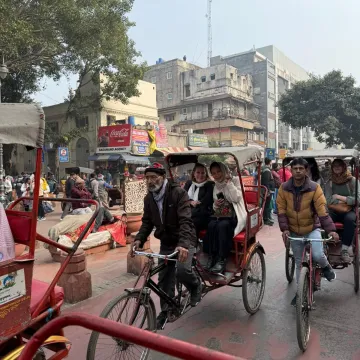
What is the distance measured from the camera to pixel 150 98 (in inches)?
1157

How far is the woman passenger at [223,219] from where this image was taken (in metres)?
4.05

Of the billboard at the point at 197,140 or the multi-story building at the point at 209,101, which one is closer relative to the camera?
the billboard at the point at 197,140

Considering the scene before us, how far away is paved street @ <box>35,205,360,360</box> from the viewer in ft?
11.0

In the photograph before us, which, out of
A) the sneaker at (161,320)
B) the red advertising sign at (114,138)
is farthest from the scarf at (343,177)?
the red advertising sign at (114,138)

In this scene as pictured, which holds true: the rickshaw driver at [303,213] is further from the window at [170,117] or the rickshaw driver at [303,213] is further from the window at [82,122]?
the window at [170,117]

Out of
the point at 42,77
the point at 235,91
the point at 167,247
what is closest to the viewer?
the point at 167,247

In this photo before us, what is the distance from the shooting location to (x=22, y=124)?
2273 mm

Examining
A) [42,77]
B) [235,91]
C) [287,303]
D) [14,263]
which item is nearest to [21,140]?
[14,263]

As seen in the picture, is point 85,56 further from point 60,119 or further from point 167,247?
point 167,247

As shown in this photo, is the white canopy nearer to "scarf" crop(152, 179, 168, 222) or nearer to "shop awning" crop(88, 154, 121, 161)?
"scarf" crop(152, 179, 168, 222)

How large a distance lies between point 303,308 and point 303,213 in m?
1.09

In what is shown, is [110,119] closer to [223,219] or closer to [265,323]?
[223,219]

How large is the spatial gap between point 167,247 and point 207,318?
116 centimetres

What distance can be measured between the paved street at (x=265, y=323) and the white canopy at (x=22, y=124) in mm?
2174
